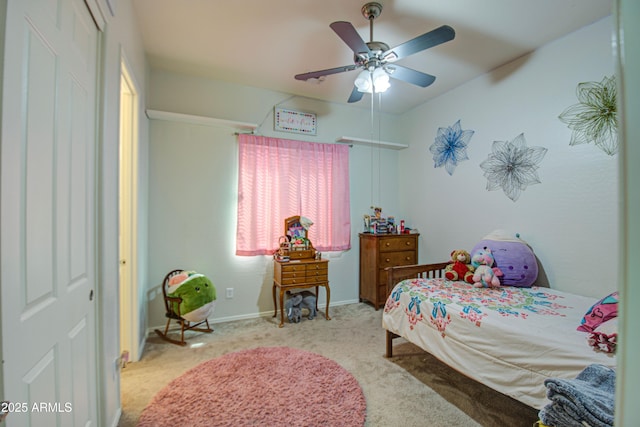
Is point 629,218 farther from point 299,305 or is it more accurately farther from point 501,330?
point 299,305

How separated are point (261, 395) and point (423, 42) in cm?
257

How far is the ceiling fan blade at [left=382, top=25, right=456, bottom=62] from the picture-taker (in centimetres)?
162

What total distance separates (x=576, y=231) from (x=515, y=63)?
1678mm

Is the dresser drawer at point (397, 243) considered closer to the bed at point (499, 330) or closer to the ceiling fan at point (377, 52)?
the bed at point (499, 330)

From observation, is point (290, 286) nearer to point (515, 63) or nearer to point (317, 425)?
point (317, 425)

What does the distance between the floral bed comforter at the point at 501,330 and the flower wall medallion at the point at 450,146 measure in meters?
1.57

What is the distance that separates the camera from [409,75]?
2182 millimetres

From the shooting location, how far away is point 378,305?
3451mm

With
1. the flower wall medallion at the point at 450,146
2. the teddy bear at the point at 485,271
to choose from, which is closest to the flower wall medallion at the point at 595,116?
the flower wall medallion at the point at 450,146

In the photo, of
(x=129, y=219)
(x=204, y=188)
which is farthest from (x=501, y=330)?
(x=204, y=188)

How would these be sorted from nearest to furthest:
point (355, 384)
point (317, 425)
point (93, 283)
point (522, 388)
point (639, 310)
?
point (639, 310)
point (93, 283)
point (522, 388)
point (317, 425)
point (355, 384)

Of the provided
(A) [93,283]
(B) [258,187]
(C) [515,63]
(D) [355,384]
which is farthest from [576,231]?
(A) [93,283]

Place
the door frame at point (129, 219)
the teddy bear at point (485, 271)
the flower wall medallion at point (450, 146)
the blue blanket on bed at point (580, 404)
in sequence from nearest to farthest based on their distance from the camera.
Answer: the blue blanket on bed at point (580, 404) < the door frame at point (129, 219) < the teddy bear at point (485, 271) < the flower wall medallion at point (450, 146)

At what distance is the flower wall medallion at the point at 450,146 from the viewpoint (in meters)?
3.13
